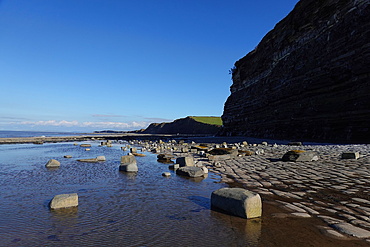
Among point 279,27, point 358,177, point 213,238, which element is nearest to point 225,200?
point 213,238

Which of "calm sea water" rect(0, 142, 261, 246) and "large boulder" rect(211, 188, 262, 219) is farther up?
"large boulder" rect(211, 188, 262, 219)

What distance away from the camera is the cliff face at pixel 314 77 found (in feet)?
55.1

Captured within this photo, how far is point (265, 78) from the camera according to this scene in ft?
104

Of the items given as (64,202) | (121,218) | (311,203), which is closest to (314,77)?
(311,203)

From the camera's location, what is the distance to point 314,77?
70.5 feet

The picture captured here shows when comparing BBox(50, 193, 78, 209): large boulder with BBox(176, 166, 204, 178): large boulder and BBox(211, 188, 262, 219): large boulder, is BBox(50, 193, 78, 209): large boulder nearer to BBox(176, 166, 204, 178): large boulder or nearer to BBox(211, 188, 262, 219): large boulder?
BBox(211, 188, 262, 219): large boulder

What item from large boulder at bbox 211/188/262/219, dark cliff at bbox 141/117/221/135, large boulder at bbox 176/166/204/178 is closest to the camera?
large boulder at bbox 211/188/262/219

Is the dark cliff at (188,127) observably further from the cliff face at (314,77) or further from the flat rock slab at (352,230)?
the flat rock slab at (352,230)

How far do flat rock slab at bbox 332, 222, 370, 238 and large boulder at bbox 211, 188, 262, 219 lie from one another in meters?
1.22

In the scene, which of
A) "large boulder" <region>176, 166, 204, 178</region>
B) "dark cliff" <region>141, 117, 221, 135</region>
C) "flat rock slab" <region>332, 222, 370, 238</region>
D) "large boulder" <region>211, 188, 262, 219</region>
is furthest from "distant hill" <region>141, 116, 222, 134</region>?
"flat rock slab" <region>332, 222, 370, 238</region>

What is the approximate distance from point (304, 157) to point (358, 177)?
314cm

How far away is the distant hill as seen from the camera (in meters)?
78.4

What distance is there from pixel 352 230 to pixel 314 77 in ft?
70.6

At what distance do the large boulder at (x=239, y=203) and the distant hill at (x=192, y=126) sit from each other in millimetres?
67453
